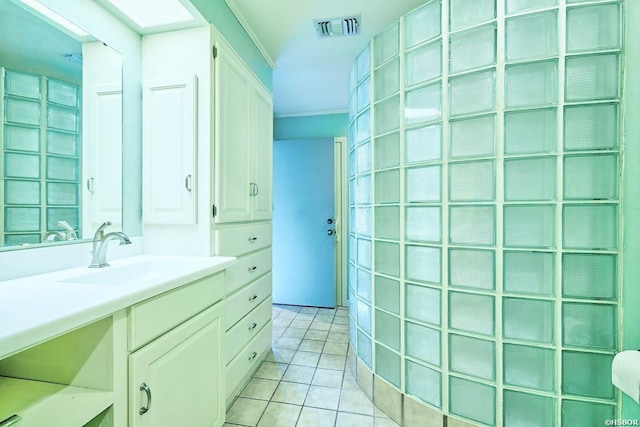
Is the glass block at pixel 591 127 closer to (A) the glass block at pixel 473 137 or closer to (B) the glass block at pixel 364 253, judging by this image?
(A) the glass block at pixel 473 137

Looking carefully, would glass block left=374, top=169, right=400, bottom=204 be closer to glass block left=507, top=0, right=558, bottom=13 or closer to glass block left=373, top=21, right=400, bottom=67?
glass block left=373, top=21, right=400, bottom=67

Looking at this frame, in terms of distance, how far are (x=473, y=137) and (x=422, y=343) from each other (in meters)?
1.03

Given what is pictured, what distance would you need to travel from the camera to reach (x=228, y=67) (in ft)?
5.46

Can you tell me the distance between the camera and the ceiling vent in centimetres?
195

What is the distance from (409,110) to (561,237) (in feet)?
2.89

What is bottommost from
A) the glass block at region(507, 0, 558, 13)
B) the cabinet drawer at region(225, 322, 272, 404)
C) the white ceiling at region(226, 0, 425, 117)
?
the cabinet drawer at region(225, 322, 272, 404)

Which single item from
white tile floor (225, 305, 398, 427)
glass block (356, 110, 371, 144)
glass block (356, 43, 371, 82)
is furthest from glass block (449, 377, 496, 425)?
glass block (356, 43, 371, 82)

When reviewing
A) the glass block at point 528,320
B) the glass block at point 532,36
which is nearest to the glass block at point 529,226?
the glass block at point 528,320

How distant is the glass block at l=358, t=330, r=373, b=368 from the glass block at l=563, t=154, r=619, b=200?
4.17 ft

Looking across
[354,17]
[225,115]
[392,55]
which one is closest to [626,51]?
[392,55]

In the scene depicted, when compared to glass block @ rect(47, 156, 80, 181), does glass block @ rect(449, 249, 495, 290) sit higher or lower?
lower

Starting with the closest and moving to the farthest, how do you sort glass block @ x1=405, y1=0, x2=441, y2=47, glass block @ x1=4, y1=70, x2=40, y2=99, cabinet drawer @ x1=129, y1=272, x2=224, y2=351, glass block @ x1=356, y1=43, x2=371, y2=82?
cabinet drawer @ x1=129, y1=272, x2=224, y2=351 → glass block @ x1=4, y1=70, x2=40, y2=99 → glass block @ x1=405, y1=0, x2=441, y2=47 → glass block @ x1=356, y1=43, x2=371, y2=82

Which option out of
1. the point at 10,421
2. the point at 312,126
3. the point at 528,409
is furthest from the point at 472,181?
the point at 312,126

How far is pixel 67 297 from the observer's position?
2.54 feet
